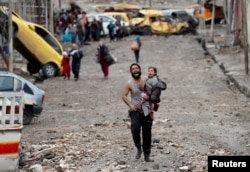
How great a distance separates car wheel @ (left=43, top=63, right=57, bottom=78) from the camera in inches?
1206

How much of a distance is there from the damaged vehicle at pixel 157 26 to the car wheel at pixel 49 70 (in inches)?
801

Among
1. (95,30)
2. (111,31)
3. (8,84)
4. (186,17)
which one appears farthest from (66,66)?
(186,17)

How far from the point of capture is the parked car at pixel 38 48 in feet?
98.7

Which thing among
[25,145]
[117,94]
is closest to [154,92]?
[25,145]

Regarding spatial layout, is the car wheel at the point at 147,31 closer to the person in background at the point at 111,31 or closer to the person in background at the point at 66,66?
the person in background at the point at 111,31

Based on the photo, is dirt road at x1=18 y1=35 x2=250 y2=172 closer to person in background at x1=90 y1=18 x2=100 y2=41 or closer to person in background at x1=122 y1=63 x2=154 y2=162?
person in background at x1=122 y1=63 x2=154 y2=162

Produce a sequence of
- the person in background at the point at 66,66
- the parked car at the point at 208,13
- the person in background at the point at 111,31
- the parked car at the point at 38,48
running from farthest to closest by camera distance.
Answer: the parked car at the point at 208,13
the person in background at the point at 111,31
the parked car at the point at 38,48
the person in background at the point at 66,66

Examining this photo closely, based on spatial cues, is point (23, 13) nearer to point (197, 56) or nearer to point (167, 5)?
point (197, 56)

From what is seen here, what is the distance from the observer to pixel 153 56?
127ft

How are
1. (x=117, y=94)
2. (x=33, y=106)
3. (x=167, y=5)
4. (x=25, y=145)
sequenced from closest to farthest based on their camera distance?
(x=25, y=145), (x=33, y=106), (x=117, y=94), (x=167, y=5)

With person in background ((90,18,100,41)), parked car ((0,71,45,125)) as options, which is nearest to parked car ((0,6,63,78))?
parked car ((0,71,45,125))

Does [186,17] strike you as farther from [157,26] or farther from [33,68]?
[33,68]

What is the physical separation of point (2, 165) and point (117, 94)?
40.2 ft

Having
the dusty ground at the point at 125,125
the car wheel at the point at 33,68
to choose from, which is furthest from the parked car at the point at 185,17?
the car wheel at the point at 33,68
